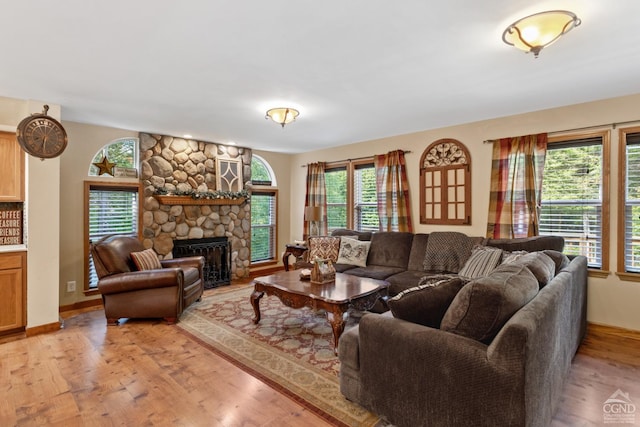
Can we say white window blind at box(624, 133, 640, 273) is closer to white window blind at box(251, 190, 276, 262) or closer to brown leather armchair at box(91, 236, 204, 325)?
brown leather armchair at box(91, 236, 204, 325)

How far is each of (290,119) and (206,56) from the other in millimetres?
1428

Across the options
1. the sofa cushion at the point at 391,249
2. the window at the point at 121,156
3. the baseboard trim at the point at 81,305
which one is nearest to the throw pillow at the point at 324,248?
the sofa cushion at the point at 391,249

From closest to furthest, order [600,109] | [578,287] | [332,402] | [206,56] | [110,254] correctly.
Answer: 1. [332,402]
2. [206,56]
3. [578,287]
4. [600,109]
5. [110,254]

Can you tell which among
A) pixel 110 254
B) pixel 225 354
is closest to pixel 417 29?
pixel 225 354

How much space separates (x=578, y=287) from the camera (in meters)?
2.86

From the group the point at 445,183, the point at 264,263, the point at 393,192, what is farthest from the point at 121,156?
the point at 445,183

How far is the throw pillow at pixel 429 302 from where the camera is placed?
6.30 ft

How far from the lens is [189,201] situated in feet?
17.2

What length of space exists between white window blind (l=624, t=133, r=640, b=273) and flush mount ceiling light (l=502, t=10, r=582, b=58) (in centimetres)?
220

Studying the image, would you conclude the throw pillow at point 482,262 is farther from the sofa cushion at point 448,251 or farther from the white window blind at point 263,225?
the white window blind at point 263,225

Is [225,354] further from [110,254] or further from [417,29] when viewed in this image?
[417,29]

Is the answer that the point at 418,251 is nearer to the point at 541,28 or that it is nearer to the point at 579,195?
the point at 579,195

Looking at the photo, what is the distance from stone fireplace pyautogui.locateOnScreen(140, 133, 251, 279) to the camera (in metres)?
4.91

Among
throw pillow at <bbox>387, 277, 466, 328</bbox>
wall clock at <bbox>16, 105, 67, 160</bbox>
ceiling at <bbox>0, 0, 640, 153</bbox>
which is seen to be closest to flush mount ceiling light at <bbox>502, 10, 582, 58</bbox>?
ceiling at <bbox>0, 0, 640, 153</bbox>
